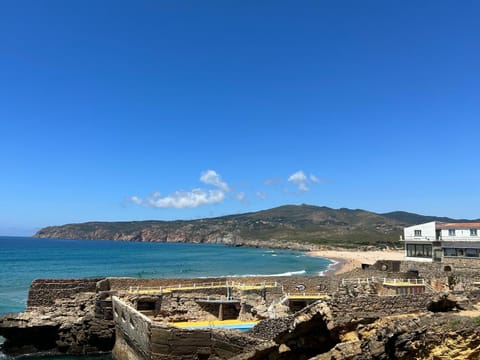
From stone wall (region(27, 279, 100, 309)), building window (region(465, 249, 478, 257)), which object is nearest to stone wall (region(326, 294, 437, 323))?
stone wall (region(27, 279, 100, 309))

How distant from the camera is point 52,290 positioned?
2845 cm

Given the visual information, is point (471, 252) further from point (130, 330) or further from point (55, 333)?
point (55, 333)

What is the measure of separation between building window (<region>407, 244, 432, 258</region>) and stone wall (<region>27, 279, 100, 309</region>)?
102ft

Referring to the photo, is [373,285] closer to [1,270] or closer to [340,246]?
[1,270]

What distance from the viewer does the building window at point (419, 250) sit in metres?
43.2

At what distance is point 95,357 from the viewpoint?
26016 mm

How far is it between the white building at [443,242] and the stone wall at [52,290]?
102 feet

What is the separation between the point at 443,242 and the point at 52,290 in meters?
33.6

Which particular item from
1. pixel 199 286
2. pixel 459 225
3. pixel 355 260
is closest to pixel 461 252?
pixel 459 225

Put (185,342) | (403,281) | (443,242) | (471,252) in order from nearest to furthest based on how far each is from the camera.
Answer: (185,342) < (403,281) < (471,252) < (443,242)

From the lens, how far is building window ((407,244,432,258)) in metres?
43.2

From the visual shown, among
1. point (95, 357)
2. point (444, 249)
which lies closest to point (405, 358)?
point (95, 357)

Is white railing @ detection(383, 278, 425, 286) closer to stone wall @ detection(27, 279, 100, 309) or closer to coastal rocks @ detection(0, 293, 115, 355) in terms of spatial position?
coastal rocks @ detection(0, 293, 115, 355)

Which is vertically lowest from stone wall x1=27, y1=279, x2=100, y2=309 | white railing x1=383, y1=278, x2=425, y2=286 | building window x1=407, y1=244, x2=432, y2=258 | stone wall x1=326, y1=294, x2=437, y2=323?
stone wall x1=27, y1=279, x2=100, y2=309
